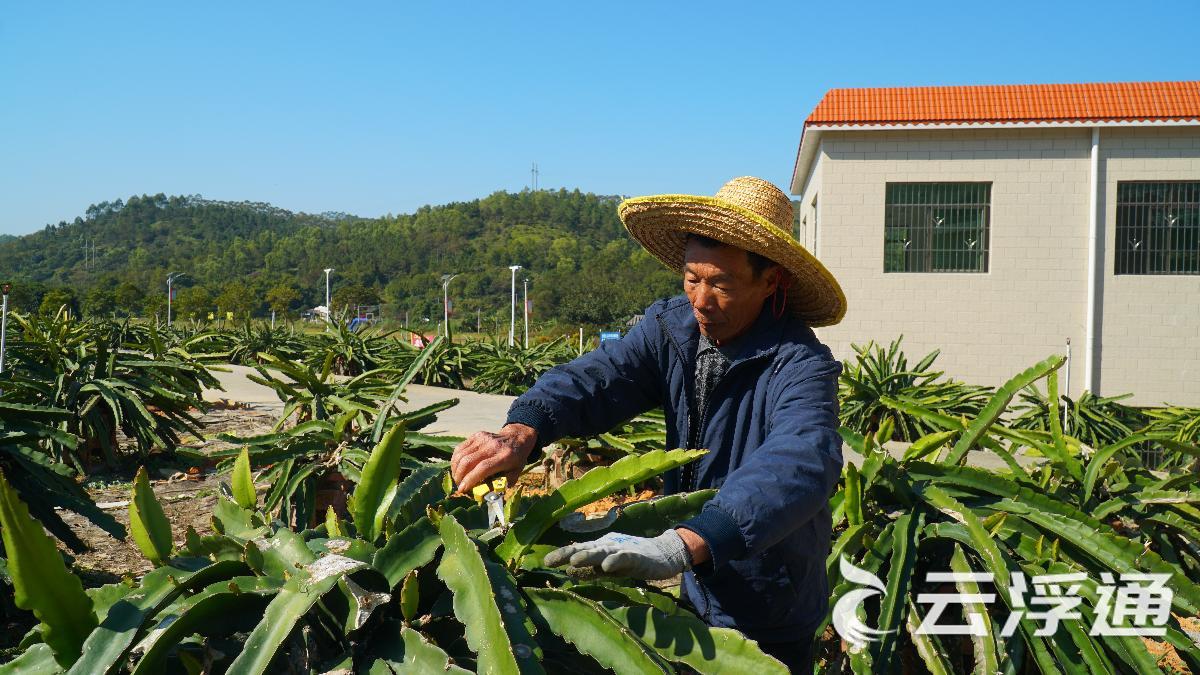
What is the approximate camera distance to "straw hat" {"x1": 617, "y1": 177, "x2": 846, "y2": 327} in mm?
2137

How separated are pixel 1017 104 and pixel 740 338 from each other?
12.6 m

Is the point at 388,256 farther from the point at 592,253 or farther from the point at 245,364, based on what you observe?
the point at 245,364

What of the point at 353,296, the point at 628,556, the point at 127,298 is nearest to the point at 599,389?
the point at 628,556

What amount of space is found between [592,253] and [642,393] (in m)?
71.7

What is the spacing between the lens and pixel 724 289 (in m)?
2.20

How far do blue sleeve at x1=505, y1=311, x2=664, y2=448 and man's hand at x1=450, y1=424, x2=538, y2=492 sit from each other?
15 cm

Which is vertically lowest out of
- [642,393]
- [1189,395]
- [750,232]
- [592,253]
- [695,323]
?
[1189,395]

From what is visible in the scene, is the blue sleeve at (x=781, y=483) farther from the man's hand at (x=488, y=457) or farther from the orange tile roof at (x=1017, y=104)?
the orange tile roof at (x=1017, y=104)

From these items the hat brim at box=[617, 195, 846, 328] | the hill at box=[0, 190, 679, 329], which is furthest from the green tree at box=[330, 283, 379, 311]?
the hat brim at box=[617, 195, 846, 328]

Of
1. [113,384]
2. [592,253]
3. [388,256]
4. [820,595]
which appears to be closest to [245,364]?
[113,384]

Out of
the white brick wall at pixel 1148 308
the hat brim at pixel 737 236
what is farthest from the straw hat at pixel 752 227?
the white brick wall at pixel 1148 308

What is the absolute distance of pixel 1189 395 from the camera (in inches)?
515

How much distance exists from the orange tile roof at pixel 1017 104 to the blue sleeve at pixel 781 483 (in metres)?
12.0

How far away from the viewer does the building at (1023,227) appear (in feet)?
42.9
